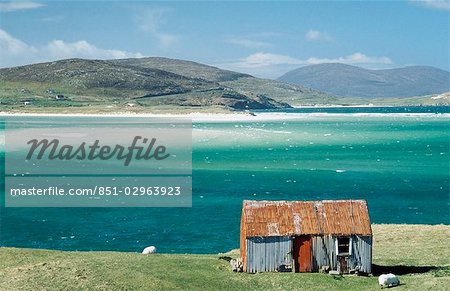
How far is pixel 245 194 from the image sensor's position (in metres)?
74.6

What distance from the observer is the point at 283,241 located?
1485 inches

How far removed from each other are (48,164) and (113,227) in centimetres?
4105

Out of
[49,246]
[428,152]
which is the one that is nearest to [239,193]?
[49,246]

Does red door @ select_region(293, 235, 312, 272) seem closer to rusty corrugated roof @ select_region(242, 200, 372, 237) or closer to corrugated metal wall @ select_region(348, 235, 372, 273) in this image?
→ rusty corrugated roof @ select_region(242, 200, 372, 237)

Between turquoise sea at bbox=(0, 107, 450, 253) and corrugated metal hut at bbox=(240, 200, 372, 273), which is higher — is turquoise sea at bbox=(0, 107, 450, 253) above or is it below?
below

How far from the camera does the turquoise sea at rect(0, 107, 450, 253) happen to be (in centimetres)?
5641

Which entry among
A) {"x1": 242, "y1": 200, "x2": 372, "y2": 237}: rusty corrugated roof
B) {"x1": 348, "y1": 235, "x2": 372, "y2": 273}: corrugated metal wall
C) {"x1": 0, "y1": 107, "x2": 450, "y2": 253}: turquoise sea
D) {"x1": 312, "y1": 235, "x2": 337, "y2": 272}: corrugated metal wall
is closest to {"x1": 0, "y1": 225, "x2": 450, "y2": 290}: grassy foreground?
{"x1": 348, "y1": 235, "x2": 372, "y2": 273}: corrugated metal wall

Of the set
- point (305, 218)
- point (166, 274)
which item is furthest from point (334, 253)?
point (166, 274)

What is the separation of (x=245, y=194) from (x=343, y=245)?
37015 millimetres

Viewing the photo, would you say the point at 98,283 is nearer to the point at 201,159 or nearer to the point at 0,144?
the point at 201,159

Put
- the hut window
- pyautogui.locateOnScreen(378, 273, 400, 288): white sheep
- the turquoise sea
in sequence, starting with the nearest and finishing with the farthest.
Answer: pyautogui.locateOnScreen(378, 273, 400, 288): white sheep, the hut window, the turquoise sea

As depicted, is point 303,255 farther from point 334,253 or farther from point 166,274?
point 166,274

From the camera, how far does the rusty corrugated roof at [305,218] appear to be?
3788 cm

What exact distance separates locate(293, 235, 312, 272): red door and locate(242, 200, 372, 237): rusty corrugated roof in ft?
2.13
